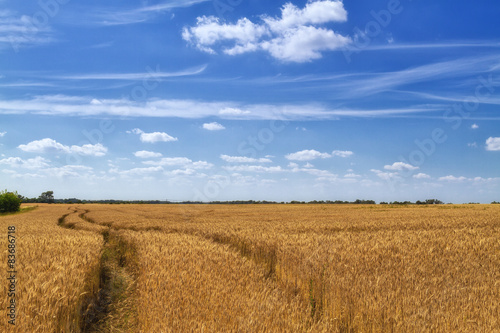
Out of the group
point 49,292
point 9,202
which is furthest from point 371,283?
point 9,202

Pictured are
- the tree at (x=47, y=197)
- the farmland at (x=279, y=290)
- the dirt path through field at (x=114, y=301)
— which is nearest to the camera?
the farmland at (x=279, y=290)

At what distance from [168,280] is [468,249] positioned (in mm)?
8092

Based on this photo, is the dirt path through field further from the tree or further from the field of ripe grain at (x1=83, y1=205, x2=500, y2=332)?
the tree

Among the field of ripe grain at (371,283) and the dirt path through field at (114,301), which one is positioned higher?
the field of ripe grain at (371,283)

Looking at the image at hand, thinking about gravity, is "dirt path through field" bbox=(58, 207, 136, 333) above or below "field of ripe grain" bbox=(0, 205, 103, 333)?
below

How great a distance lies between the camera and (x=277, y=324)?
4.12m

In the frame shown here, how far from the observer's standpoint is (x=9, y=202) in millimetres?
75500

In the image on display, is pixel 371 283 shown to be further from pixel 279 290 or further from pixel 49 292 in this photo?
pixel 49 292

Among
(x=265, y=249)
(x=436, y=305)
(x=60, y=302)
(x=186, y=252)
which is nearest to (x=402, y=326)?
(x=436, y=305)

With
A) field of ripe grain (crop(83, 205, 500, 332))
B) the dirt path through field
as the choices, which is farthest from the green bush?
field of ripe grain (crop(83, 205, 500, 332))

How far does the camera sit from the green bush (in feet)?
244

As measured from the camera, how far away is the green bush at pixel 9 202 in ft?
244

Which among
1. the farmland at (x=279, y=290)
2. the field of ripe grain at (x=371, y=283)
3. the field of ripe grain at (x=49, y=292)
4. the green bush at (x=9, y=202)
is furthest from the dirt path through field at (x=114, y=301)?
the green bush at (x=9, y=202)

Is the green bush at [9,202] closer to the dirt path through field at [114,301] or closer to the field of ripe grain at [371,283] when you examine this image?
the dirt path through field at [114,301]
